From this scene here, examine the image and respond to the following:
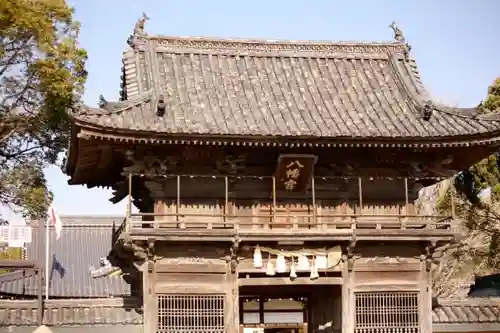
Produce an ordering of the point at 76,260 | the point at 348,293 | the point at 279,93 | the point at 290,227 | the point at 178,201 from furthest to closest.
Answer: the point at 76,260 < the point at 279,93 < the point at 290,227 < the point at 348,293 < the point at 178,201

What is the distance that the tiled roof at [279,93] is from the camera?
65.8 feet

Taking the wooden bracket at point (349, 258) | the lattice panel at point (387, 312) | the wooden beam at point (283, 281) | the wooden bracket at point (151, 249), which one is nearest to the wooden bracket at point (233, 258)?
the wooden beam at point (283, 281)

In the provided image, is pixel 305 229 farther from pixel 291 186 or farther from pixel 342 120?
pixel 342 120

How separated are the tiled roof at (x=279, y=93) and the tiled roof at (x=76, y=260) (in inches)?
717

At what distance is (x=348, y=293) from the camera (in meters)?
20.1

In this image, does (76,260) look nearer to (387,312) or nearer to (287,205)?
(287,205)

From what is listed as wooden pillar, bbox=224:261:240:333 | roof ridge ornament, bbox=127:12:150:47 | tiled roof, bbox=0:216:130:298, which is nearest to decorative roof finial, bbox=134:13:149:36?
roof ridge ornament, bbox=127:12:150:47

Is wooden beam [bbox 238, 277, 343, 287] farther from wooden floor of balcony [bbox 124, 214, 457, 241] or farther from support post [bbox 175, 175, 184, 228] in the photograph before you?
support post [bbox 175, 175, 184, 228]

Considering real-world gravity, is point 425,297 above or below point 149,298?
below

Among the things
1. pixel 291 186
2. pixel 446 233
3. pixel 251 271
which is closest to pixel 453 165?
pixel 446 233

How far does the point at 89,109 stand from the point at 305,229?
247 inches

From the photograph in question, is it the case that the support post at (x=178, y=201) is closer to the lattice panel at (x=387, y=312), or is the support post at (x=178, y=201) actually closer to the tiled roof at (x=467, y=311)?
the lattice panel at (x=387, y=312)

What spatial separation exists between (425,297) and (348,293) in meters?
2.14

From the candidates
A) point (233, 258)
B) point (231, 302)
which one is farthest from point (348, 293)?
point (233, 258)
